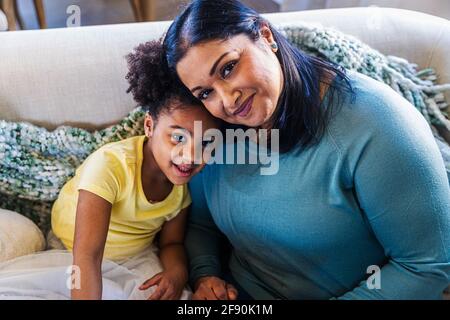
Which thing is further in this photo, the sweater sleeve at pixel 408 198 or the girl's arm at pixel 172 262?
the girl's arm at pixel 172 262

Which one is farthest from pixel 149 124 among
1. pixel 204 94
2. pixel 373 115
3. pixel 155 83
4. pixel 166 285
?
pixel 373 115

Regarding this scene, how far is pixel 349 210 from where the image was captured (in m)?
0.80

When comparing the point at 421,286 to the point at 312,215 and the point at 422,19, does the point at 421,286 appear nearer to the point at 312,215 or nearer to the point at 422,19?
the point at 312,215

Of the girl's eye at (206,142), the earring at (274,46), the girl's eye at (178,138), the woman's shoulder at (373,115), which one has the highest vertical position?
the earring at (274,46)

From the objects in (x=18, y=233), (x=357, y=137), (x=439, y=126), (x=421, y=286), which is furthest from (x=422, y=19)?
(x=18, y=233)

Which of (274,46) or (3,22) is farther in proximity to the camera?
(3,22)

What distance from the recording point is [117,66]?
1016 millimetres

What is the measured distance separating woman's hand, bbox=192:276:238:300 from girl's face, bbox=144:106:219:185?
208 mm

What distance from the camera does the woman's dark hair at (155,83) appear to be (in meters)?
0.82

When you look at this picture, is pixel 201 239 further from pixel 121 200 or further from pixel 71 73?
pixel 71 73

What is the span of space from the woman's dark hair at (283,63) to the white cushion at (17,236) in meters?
0.45

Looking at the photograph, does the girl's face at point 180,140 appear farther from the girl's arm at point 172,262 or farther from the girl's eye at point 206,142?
the girl's arm at point 172,262

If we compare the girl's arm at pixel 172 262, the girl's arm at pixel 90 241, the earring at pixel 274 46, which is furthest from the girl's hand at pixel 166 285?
the earring at pixel 274 46

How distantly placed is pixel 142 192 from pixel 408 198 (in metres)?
0.47
